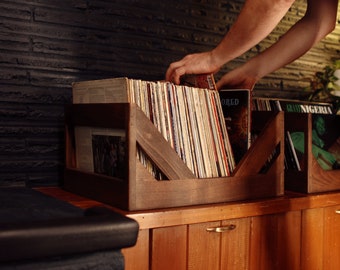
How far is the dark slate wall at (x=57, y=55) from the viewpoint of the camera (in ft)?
5.02

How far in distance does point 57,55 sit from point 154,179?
63 cm

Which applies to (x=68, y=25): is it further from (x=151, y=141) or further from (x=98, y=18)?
(x=151, y=141)

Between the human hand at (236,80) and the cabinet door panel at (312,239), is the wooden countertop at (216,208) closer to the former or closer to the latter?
the cabinet door panel at (312,239)

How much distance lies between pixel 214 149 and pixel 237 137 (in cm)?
14

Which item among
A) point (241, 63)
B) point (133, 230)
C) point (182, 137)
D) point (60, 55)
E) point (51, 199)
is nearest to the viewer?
point (133, 230)

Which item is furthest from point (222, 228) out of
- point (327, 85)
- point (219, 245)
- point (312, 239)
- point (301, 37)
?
point (327, 85)

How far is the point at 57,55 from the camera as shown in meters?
1.60

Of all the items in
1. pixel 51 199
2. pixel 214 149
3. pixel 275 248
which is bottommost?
pixel 275 248

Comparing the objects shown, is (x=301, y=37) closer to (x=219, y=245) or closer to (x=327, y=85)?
(x=327, y=85)

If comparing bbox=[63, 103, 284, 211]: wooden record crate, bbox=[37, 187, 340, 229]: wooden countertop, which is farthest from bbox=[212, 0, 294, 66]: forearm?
bbox=[37, 187, 340, 229]: wooden countertop

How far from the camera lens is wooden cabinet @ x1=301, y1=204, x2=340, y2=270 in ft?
5.02

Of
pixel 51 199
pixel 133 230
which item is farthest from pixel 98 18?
pixel 133 230

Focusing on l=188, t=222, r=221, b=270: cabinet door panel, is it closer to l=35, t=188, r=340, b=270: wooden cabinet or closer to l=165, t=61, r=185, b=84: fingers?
l=35, t=188, r=340, b=270: wooden cabinet

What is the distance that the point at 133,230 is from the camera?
78cm
